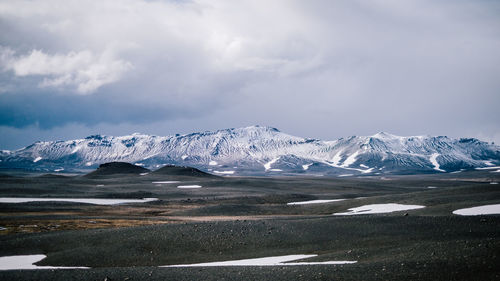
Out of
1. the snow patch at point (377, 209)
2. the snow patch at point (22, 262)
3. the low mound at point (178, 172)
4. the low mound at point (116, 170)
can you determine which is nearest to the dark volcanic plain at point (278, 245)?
the snow patch at point (22, 262)

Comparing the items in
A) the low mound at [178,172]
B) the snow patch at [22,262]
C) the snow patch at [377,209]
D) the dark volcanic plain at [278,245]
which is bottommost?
the snow patch at [377,209]

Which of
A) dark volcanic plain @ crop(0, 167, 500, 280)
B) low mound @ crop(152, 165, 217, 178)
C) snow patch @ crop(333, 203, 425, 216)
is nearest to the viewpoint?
dark volcanic plain @ crop(0, 167, 500, 280)

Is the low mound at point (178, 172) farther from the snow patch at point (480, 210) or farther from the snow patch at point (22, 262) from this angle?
the snow patch at point (22, 262)

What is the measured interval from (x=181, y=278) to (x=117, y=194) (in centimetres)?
Result: 8786

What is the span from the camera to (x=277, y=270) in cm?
2133

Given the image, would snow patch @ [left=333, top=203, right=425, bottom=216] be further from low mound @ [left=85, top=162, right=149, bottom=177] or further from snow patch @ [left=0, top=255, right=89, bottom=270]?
low mound @ [left=85, top=162, right=149, bottom=177]

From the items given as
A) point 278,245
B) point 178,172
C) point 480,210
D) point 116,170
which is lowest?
point 278,245

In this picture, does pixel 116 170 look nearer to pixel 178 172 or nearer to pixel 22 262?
pixel 178 172

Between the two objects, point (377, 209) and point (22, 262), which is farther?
point (377, 209)

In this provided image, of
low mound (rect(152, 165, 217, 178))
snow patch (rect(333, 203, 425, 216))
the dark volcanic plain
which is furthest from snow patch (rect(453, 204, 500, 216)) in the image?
low mound (rect(152, 165, 217, 178))

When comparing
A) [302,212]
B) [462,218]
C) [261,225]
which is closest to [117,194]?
[302,212]

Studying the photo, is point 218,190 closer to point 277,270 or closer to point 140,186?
point 140,186

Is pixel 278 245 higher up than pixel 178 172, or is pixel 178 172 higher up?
pixel 178 172

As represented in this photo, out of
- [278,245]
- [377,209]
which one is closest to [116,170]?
[377,209]
